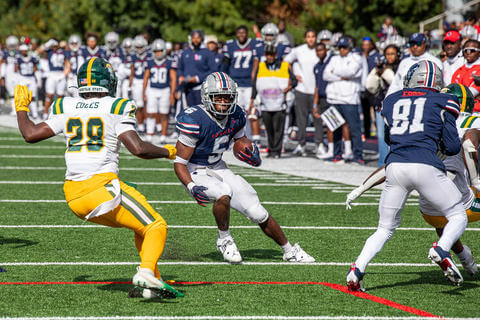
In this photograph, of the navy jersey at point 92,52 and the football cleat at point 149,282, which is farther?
the navy jersey at point 92,52

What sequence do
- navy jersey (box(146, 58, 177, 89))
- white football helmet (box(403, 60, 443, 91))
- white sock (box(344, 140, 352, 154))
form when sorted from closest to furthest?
white football helmet (box(403, 60, 443, 91))
white sock (box(344, 140, 352, 154))
navy jersey (box(146, 58, 177, 89))

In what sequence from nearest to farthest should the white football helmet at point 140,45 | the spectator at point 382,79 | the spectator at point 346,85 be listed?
the spectator at point 382,79
the spectator at point 346,85
the white football helmet at point 140,45

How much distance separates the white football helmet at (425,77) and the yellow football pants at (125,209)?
6.54 feet

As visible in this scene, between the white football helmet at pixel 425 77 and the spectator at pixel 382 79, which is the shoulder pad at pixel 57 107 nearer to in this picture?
the white football helmet at pixel 425 77

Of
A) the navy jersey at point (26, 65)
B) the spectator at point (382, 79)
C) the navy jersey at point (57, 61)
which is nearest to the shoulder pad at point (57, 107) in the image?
the spectator at point (382, 79)

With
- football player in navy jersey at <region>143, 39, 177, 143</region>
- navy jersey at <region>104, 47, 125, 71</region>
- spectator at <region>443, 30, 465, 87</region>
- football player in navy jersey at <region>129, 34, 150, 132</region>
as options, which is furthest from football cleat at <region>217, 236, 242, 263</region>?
navy jersey at <region>104, 47, 125, 71</region>

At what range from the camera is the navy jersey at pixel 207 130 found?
21.9 feet

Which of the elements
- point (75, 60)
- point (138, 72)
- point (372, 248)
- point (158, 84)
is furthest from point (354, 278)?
point (75, 60)

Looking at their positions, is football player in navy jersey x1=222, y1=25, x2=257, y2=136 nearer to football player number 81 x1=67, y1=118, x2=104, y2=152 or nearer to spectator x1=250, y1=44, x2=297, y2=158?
spectator x1=250, y1=44, x2=297, y2=158

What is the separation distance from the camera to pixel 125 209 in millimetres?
5465

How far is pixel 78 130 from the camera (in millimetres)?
5547

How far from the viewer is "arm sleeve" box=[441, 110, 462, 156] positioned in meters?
5.79

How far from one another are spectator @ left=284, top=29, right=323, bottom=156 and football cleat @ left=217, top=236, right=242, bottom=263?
23.6 feet

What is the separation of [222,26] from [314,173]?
759 inches
